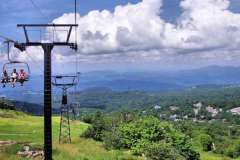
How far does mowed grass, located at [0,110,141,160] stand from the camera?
2468 inches

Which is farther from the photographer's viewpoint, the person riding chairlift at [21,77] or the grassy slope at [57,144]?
the grassy slope at [57,144]

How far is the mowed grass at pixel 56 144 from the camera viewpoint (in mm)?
62688

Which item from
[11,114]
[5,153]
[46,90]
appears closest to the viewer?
[46,90]

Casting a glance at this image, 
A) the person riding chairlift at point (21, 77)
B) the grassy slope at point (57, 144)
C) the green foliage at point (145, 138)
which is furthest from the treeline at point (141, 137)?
the person riding chairlift at point (21, 77)

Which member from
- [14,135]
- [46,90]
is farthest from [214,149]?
[46,90]

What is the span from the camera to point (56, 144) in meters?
77.2

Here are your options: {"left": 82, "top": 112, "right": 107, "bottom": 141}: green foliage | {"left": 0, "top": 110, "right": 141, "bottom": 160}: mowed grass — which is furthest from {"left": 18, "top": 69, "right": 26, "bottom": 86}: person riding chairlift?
{"left": 82, "top": 112, "right": 107, "bottom": 141}: green foliage

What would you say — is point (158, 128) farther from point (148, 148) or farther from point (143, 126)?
point (148, 148)

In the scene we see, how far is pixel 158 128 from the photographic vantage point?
335 feet

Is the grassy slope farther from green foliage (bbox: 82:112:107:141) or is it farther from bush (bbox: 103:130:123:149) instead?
green foliage (bbox: 82:112:107:141)

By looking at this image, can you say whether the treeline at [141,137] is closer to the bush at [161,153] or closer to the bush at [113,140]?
the bush at [113,140]

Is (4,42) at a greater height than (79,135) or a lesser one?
greater

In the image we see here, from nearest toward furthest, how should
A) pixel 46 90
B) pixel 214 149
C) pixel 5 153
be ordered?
pixel 46 90
pixel 5 153
pixel 214 149

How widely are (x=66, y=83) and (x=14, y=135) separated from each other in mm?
33224
